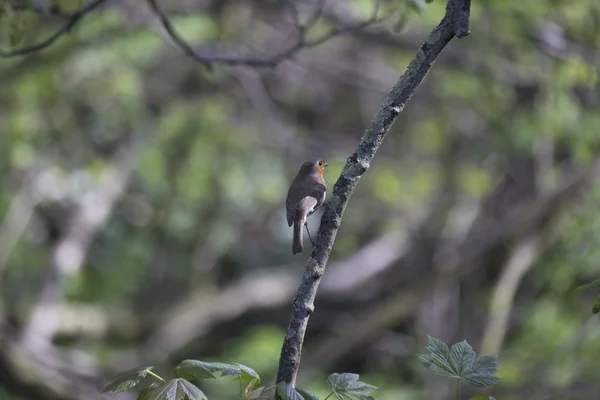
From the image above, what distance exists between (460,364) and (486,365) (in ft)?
0.18

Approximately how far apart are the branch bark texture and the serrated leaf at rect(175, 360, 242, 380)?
91 mm

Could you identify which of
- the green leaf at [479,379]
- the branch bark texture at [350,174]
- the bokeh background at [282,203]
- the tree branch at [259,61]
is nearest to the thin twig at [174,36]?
Answer: the tree branch at [259,61]

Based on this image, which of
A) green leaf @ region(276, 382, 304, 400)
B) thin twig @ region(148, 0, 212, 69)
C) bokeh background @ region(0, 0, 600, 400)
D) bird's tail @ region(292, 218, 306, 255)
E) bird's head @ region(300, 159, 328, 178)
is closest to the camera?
green leaf @ region(276, 382, 304, 400)

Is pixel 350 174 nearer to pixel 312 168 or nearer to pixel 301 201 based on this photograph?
pixel 301 201

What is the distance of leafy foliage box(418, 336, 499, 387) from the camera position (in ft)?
4.20

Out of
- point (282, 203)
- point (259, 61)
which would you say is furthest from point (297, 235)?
point (282, 203)

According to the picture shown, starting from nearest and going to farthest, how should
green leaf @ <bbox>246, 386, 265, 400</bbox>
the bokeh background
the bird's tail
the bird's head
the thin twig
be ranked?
green leaf @ <bbox>246, 386, 265, 400</bbox>, the bird's tail, the bird's head, the thin twig, the bokeh background

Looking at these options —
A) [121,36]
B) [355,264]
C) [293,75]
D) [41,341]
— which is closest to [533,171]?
[355,264]

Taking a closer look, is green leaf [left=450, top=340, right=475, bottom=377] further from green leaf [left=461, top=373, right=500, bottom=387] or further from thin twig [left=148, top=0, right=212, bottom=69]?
thin twig [left=148, top=0, right=212, bottom=69]

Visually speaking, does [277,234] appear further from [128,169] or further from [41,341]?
[41,341]

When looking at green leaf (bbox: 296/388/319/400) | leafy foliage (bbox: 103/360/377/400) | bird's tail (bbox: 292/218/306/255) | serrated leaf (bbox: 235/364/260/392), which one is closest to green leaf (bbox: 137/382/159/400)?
leafy foliage (bbox: 103/360/377/400)

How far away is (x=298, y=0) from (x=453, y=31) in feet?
12.6

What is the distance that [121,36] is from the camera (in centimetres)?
572

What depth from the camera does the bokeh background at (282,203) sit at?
5.21 meters
